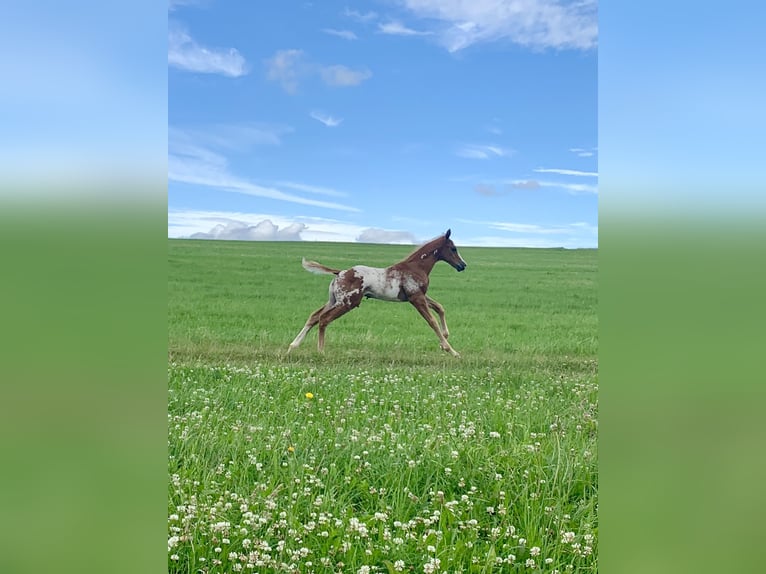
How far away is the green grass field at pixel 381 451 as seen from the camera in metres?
2.34

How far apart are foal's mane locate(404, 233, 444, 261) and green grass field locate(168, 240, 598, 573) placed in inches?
38.8

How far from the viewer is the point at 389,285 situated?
20.8 ft

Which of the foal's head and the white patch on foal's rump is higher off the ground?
the foal's head

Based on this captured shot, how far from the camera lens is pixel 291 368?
17.6ft

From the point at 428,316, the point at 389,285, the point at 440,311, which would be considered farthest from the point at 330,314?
the point at 440,311

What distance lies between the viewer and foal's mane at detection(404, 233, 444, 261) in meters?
6.45

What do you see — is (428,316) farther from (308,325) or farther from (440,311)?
(308,325)

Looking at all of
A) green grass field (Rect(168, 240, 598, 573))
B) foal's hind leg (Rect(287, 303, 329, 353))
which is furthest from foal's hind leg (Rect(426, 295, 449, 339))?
foal's hind leg (Rect(287, 303, 329, 353))

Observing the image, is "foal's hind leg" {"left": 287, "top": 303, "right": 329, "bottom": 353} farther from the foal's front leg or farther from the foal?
the foal's front leg

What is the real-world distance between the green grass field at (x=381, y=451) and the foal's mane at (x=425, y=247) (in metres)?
0.99
